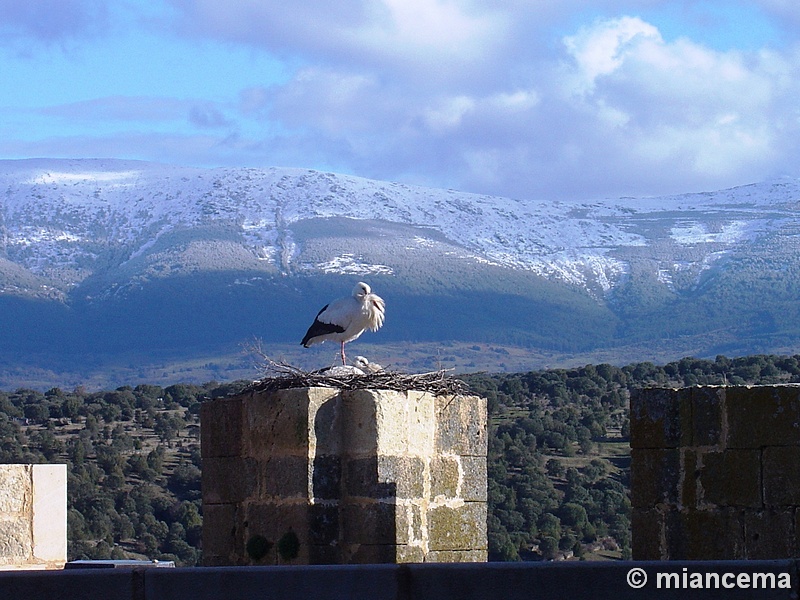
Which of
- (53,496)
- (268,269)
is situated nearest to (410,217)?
(268,269)

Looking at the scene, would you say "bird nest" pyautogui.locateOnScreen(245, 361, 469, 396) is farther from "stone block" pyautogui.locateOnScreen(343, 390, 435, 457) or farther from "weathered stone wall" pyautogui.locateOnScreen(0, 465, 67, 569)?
"weathered stone wall" pyautogui.locateOnScreen(0, 465, 67, 569)

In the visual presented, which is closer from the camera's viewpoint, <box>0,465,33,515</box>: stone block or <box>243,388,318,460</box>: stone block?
<box>243,388,318,460</box>: stone block

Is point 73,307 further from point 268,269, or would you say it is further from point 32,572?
point 32,572

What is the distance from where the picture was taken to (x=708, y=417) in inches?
259

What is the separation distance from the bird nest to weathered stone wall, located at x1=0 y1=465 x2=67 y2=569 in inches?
72.3

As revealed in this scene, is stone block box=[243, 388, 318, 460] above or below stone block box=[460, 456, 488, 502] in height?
above

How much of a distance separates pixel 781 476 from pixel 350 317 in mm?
3946

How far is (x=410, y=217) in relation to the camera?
14775 centimetres

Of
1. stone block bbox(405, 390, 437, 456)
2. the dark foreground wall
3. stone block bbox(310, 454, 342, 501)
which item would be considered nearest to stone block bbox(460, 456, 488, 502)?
stone block bbox(405, 390, 437, 456)

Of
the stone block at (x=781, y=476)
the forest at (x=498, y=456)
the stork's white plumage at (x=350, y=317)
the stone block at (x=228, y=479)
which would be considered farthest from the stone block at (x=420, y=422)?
the forest at (x=498, y=456)

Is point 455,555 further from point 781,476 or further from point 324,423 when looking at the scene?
point 781,476

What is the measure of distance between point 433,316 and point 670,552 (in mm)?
118408

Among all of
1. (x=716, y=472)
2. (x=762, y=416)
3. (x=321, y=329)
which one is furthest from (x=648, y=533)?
(x=321, y=329)

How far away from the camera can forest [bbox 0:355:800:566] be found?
24.1 meters
